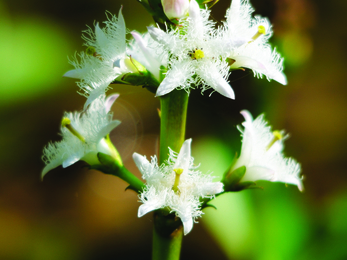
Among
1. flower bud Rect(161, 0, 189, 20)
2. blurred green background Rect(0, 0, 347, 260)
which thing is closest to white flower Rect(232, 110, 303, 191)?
flower bud Rect(161, 0, 189, 20)

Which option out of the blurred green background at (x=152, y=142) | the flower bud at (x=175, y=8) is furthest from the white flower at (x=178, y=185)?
the blurred green background at (x=152, y=142)

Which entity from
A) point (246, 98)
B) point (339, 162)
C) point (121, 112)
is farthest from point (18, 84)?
point (339, 162)

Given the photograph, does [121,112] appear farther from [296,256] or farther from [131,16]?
[296,256]

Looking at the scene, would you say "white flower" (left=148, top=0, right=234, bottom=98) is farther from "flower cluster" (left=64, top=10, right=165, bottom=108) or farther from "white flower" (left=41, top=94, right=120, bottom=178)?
"white flower" (left=41, top=94, right=120, bottom=178)

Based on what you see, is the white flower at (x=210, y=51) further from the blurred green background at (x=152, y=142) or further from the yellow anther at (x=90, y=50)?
the blurred green background at (x=152, y=142)

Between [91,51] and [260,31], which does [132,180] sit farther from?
[260,31]

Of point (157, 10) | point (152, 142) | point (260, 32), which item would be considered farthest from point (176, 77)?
point (152, 142)
